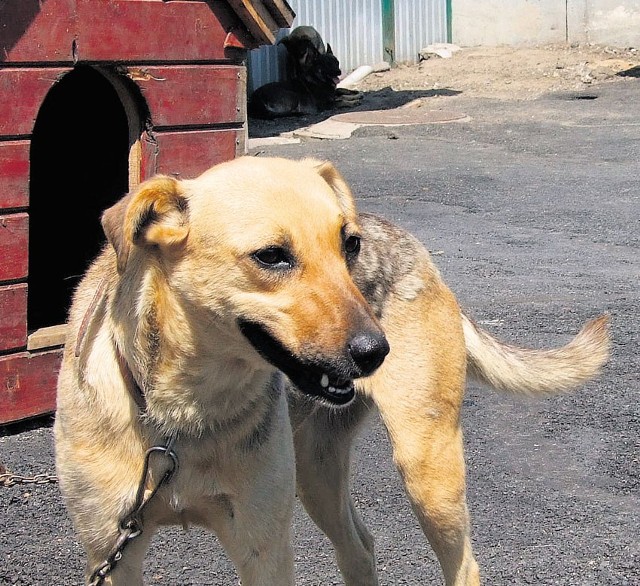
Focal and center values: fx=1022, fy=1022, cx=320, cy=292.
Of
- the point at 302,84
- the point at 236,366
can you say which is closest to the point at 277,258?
the point at 236,366

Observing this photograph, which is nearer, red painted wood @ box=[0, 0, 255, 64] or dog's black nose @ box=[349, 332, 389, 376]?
dog's black nose @ box=[349, 332, 389, 376]

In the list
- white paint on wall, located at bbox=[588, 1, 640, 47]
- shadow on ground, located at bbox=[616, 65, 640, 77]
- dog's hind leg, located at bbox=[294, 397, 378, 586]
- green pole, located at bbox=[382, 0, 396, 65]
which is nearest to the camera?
dog's hind leg, located at bbox=[294, 397, 378, 586]

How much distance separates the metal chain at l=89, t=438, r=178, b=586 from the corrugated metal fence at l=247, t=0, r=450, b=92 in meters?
13.7

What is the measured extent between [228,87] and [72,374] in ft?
8.62

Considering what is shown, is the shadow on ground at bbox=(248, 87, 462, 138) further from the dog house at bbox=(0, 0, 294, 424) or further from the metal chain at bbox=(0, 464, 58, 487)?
the metal chain at bbox=(0, 464, 58, 487)

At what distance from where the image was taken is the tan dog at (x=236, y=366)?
2682 millimetres

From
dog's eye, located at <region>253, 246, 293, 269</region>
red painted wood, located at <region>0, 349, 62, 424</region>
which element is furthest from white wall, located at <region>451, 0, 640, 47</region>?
dog's eye, located at <region>253, 246, 293, 269</region>

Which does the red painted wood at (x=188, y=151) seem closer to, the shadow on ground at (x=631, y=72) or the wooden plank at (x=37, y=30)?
the wooden plank at (x=37, y=30)

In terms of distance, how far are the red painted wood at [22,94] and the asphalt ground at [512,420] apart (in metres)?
1.58

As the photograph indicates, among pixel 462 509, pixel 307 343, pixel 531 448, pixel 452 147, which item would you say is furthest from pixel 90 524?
pixel 452 147

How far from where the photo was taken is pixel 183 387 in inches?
117

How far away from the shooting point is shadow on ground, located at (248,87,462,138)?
47.4 ft

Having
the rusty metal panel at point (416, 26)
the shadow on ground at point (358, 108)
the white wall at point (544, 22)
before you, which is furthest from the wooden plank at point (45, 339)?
the white wall at point (544, 22)

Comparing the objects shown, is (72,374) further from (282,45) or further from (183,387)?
(282,45)
